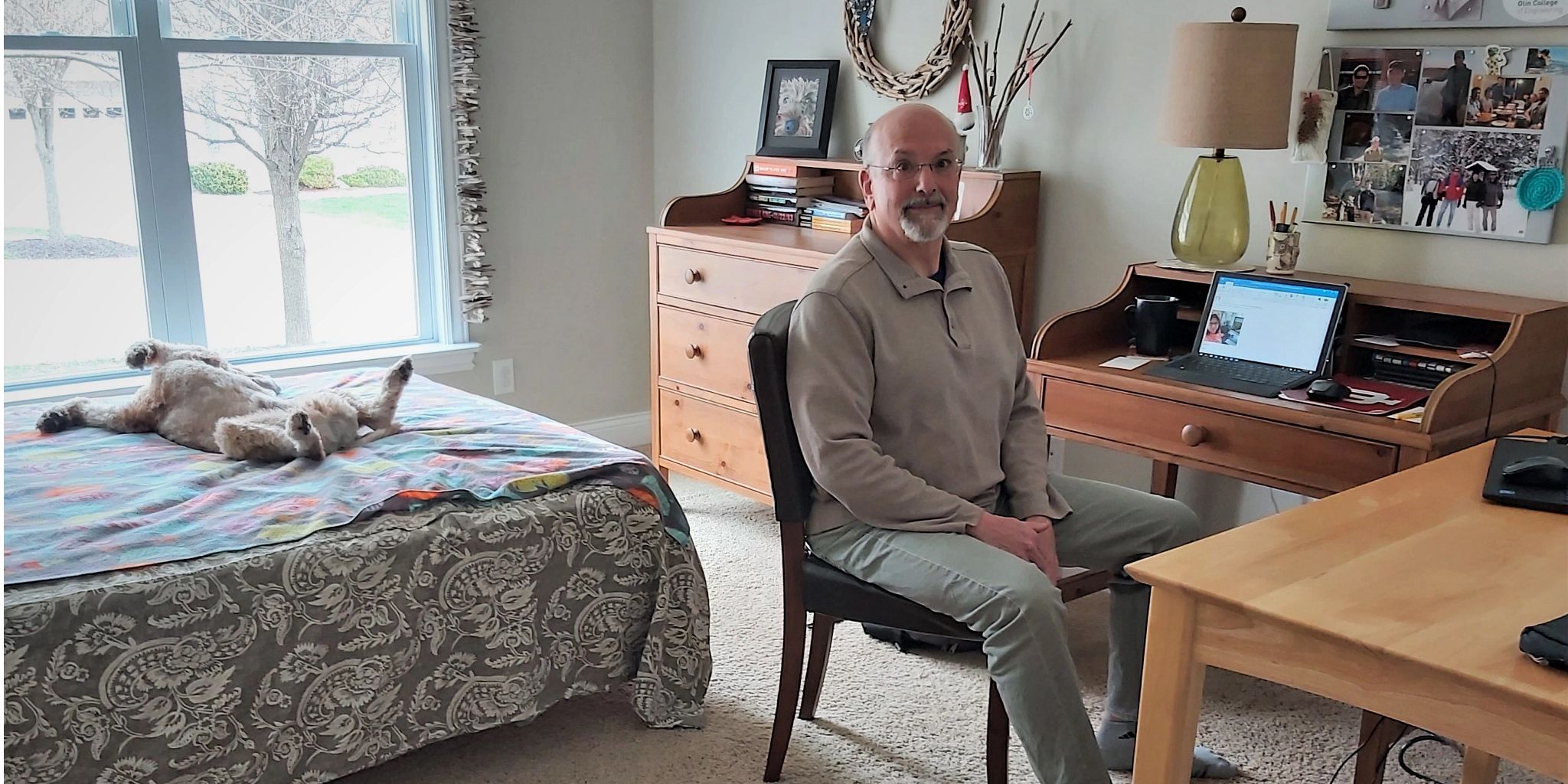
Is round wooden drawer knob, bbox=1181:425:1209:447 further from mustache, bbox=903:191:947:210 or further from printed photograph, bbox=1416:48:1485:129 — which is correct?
printed photograph, bbox=1416:48:1485:129

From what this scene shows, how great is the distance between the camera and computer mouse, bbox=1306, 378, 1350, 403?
2.28 metres

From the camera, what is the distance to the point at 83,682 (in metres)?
1.82

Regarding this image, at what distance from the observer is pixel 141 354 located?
8.95ft

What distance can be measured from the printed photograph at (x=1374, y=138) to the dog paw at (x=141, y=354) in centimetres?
267

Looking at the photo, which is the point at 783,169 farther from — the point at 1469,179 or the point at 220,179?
the point at 1469,179

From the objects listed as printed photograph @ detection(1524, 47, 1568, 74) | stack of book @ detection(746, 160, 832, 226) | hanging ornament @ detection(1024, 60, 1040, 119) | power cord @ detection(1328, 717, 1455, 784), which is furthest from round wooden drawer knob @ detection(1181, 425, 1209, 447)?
stack of book @ detection(746, 160, 832, 226)

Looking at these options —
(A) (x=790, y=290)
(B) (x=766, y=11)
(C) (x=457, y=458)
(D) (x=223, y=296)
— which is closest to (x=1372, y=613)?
(C) (x=457, y=458)

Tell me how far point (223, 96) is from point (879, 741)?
2.66m

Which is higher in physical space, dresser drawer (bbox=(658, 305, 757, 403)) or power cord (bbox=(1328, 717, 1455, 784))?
dresser drawer (bbox=(658, 305, 757, 403))

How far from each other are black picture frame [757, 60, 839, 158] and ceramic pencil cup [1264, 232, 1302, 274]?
145 centimetres

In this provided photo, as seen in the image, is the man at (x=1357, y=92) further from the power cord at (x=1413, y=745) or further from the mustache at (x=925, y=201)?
the power cord at (x=1413, y=745)

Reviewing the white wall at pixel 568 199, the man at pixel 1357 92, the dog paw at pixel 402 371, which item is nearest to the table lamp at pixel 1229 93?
the man at pixel 1357 92

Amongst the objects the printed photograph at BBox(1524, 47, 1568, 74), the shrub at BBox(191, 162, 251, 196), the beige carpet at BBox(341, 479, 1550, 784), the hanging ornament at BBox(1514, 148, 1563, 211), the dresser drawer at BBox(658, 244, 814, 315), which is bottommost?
the beige carpet at BBox(341, 479, 1550, 784)

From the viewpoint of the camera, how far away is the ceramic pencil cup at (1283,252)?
266 centimetres
